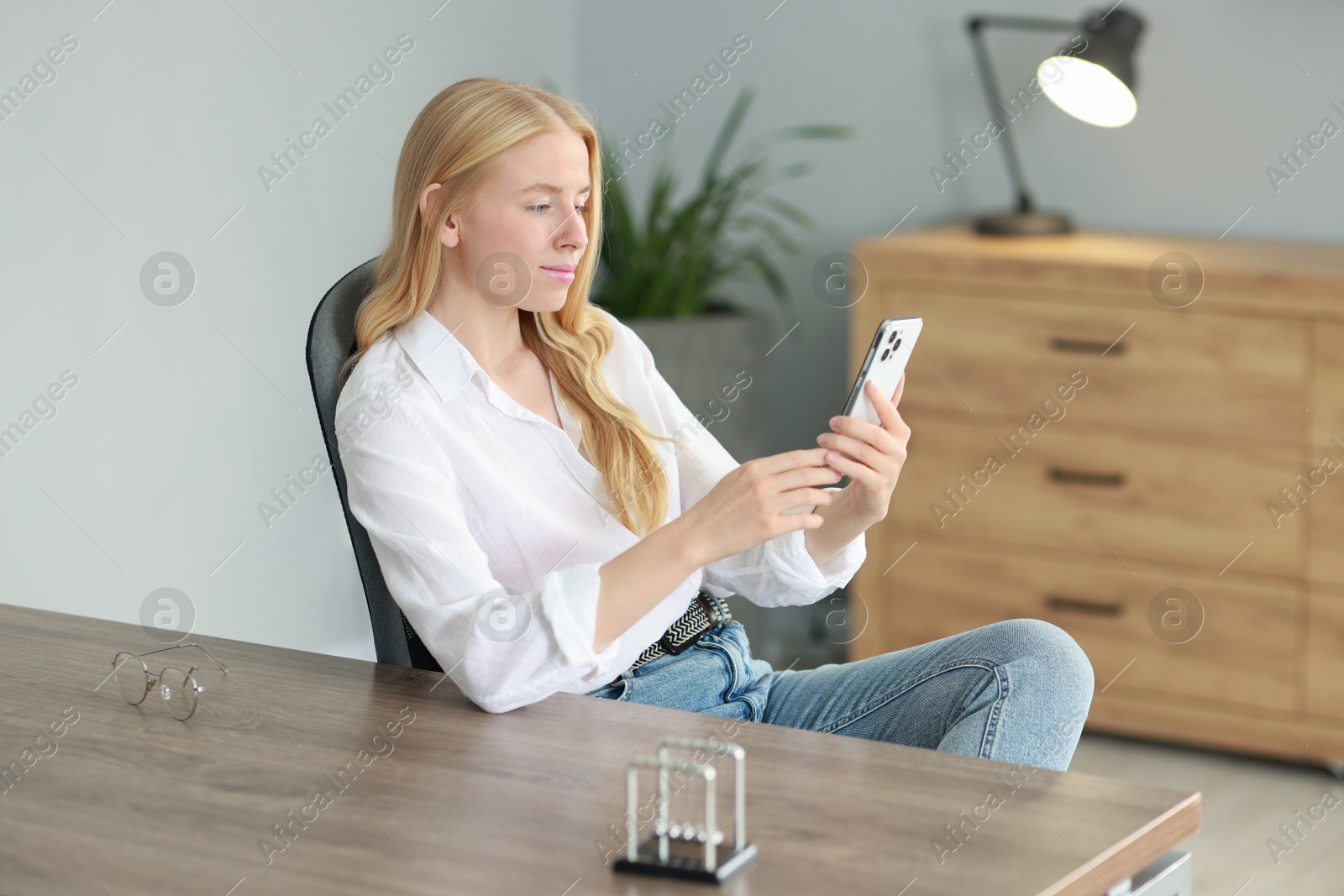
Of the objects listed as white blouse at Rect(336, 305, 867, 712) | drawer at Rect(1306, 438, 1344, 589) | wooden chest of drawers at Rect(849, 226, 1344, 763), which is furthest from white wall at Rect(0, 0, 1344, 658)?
white blouse at Rect(336, 305, 867, 712)

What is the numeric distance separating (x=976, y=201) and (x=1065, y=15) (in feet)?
1.60

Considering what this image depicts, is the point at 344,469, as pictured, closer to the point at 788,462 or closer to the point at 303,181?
the point at 788,462

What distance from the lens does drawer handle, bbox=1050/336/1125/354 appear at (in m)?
3.17

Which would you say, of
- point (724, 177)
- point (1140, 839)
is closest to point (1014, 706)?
point (1140, 839)

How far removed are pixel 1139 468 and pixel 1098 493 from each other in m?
0.10

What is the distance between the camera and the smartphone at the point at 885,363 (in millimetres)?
1535

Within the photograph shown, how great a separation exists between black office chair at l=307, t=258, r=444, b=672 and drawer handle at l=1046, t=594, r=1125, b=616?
1.93 metres

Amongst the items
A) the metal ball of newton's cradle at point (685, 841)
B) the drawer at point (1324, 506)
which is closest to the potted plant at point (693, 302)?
the drawer at point (1324, 506)

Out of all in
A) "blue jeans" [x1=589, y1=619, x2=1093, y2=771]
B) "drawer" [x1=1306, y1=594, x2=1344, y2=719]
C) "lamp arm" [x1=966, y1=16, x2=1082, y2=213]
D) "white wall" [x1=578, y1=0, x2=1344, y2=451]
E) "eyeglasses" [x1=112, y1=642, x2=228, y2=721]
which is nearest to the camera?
"eyeglasses" [x1=112, y1=642, x2=228, y2=721]

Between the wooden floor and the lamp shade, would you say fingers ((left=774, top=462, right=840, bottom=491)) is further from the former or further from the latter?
the lamp shade

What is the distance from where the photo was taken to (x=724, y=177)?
398 cm

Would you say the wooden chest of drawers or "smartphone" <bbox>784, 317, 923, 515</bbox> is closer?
"smartphone" <bbox>784, 317, 923, 515</bbox>

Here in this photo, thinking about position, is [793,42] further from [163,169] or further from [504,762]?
[504,762]

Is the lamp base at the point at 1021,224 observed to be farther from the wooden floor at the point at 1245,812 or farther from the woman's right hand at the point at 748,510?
the woman's right hand at the point at 748,510
